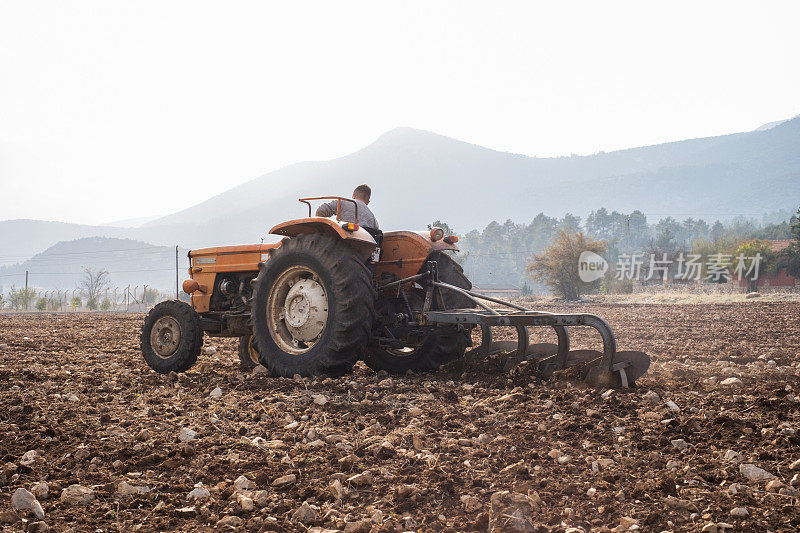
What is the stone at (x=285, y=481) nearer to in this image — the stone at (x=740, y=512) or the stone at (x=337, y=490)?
the stone at (x=337, y=490)

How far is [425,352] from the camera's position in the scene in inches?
254

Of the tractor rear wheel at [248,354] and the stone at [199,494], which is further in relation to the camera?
the tractor rear wheel at [248,354]

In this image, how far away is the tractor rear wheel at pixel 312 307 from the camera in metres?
5.44

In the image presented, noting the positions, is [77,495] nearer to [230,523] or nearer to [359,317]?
[230,523]

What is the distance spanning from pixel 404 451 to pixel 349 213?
3.29 meters

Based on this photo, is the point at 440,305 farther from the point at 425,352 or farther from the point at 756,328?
the point at 756,328

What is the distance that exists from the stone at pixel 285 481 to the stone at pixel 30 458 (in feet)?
4.72

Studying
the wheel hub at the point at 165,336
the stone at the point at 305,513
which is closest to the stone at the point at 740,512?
the stone at the point at 305,513

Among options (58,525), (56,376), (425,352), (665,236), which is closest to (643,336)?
(425,352)

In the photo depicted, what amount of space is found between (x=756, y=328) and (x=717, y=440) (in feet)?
33.7

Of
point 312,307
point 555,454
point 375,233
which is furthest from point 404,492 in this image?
point 375,233

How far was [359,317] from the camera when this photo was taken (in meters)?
5.42

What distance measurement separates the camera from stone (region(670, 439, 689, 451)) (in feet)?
10.6

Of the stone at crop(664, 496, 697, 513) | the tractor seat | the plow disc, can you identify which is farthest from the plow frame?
the stone at crop(664, 496, 697, 513)
